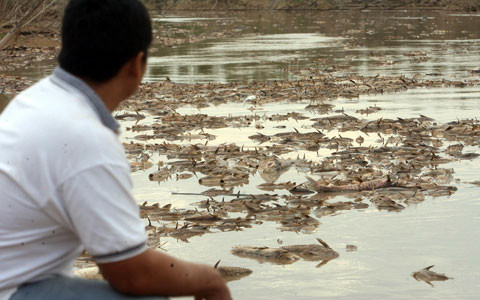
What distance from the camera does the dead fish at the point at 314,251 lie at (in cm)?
555

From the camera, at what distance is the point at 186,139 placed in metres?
10.1

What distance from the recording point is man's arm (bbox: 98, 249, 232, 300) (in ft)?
7.94

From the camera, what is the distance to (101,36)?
2.45 m

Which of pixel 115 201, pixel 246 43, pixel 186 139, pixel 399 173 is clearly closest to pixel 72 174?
pixel 115 201

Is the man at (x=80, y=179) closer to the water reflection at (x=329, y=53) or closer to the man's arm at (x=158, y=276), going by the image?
the man's arm at (x=158, y=276)

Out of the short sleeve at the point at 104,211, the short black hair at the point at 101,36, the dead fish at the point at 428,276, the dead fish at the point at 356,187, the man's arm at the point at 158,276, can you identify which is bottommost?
the dead fish at the point at 356,187

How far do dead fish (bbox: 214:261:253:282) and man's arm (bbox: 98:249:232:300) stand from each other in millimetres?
2517

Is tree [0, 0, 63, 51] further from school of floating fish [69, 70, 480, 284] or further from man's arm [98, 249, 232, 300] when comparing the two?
man's arm [98, 249, 232, 300]

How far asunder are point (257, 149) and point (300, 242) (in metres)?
3.45

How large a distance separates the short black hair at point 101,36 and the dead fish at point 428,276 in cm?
307

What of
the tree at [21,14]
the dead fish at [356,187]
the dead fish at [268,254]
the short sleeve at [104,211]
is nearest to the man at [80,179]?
the short sleeve at [104,211]

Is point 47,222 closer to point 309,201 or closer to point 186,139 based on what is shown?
point 309,201

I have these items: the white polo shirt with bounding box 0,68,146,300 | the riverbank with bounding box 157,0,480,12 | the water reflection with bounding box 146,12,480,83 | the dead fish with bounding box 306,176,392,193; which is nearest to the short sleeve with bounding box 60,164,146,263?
the white polo shirt with bounding box 0,68,146,300

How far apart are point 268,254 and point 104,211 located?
3382 millimetres
